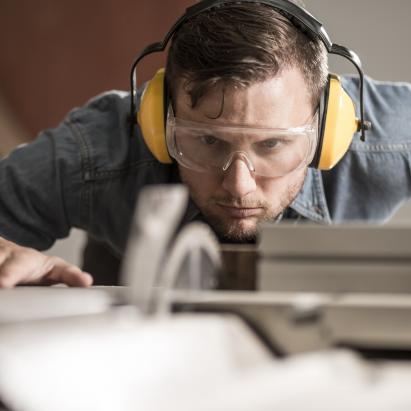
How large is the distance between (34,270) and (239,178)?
473mm

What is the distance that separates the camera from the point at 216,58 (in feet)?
4.32

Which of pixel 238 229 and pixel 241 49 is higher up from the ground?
pixel 241 49

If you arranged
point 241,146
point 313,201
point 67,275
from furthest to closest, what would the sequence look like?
1. point 313,201
2. point 241,146
3. point 67,275

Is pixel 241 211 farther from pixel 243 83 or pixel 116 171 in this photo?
pixel 116 171

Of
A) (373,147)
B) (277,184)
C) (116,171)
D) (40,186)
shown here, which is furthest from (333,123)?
(40,186)

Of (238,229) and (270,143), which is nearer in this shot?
(270,143)

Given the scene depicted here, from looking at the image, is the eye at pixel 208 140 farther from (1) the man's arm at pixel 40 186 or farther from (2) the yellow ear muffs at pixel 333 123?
(1) the man's arm at pixel 40 186

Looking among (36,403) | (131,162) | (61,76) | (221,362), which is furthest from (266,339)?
(61,76)

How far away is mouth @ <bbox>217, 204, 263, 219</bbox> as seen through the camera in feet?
4.51

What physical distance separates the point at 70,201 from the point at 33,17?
1.10m

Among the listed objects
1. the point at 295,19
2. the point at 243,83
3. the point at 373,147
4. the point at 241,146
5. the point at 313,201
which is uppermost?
the point at 295,19

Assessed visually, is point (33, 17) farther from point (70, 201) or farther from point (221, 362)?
point (221, 362)

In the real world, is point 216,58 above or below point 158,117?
above

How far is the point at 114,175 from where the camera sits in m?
1.74
